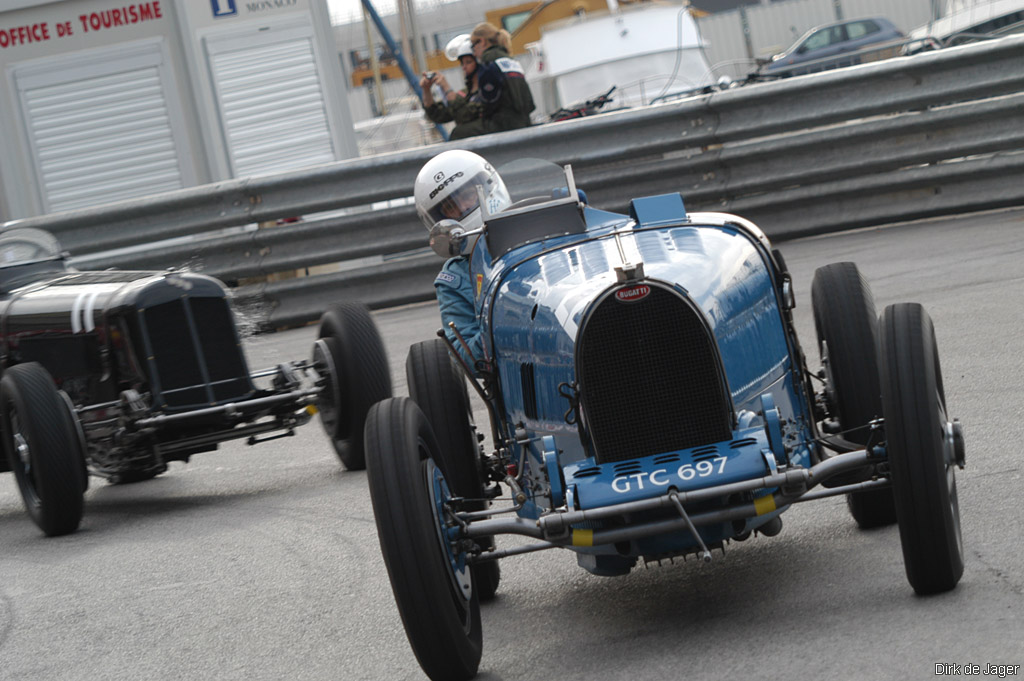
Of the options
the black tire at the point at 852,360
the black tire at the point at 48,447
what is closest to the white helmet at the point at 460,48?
the black tire at the point at 48,447

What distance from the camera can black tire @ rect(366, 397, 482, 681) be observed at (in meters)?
3.70

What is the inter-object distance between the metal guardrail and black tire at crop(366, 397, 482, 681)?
8.11 metres

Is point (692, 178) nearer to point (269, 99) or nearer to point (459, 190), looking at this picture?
point (269, 99)

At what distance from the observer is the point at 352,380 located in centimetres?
713

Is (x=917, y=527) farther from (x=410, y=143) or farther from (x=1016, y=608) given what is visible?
(x=410, y=143)

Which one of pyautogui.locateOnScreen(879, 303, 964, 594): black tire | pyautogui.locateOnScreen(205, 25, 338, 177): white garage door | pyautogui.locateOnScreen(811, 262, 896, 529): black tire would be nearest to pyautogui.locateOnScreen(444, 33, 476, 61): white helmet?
pyautogui.locateOnScreen(205, 25, 338, 177): white garage door

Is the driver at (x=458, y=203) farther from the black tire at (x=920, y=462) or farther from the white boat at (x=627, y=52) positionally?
the white boat at (x=627, y=52)

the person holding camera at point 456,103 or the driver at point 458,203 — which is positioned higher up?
the person holding camera at point 456,103

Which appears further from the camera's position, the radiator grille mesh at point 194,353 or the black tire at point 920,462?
the radiator grille mesh at point 194,353

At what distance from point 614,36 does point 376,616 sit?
21255 millimetres

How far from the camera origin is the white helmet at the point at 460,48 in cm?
1202

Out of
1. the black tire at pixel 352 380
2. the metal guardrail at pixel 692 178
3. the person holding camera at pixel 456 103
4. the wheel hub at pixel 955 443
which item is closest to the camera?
the wheel hub at pixel 955 443

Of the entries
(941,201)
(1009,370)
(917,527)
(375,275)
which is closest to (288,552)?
(917,527)

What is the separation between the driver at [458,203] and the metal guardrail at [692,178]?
621 cm
